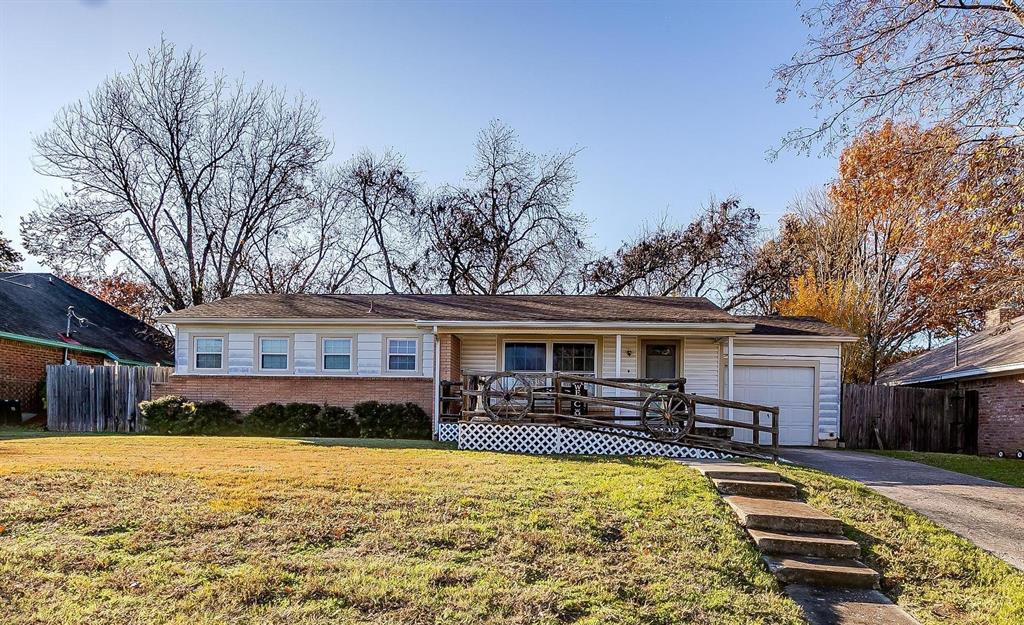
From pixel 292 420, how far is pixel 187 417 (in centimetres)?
259

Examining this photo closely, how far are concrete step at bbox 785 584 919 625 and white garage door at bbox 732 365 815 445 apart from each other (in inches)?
425

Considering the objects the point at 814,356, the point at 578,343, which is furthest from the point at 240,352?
the point at 814,356

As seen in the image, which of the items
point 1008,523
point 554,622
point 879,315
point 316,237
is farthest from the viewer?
point 316,237

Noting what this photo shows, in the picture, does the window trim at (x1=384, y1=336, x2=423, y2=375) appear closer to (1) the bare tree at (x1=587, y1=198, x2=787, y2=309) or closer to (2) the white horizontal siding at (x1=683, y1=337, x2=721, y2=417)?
(2) the white horizontal siding at (x1=683, y1=337, x2=721, y2=417)

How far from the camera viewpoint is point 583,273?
31.8 metres

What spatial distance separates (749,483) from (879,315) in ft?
59.9

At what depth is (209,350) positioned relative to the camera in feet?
55.7

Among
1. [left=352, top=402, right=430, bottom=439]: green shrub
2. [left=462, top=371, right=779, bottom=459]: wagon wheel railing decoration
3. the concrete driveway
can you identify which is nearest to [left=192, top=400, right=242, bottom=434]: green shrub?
[left=352, top=402, right=430, bottom=439]: green shrub

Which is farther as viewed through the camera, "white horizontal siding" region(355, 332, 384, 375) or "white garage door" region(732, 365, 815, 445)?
"white horizontal siding" region(355, 332, 384, 375)

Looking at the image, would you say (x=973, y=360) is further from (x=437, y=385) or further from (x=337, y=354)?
(x=337, y=354)

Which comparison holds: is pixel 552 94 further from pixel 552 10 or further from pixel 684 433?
pixel 684 433

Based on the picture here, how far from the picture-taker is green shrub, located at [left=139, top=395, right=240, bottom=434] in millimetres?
15836

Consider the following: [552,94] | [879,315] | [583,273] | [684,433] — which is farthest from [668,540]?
[583,273]

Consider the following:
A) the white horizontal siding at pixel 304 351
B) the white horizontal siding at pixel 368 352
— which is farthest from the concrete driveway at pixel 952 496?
the white horizontal siding at pixel 304 351
